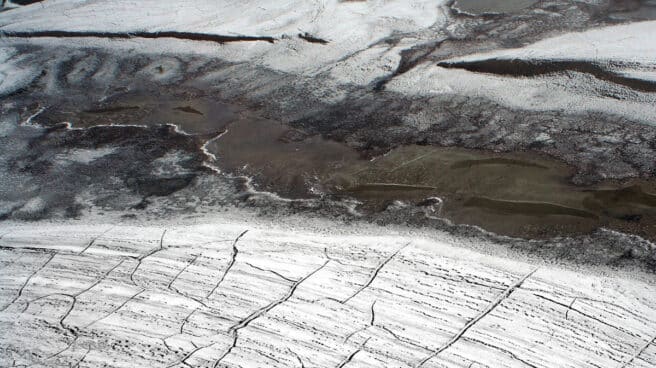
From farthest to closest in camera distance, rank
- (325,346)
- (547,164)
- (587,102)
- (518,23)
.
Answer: (518,23) < (587,102) < (547,164) < (325,346)

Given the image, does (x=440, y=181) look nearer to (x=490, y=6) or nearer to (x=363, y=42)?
(x=363, y=42)

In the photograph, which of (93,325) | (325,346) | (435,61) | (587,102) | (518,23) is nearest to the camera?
(325,346)

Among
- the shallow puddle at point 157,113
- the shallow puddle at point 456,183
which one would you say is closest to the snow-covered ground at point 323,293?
the shallow puddle at point 456,183

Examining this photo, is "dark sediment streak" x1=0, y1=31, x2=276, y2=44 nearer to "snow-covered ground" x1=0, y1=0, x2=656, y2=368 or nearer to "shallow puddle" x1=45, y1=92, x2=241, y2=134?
"shallow puddle" x1=45, y1=92, x2=241, y2=134

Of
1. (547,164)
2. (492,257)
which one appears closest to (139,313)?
(492,257)

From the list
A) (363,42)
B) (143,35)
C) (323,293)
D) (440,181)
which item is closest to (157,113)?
(143,35)

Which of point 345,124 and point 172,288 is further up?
point 345,124

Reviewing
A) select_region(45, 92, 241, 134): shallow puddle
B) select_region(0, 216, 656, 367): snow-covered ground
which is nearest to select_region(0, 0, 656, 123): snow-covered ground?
select_region(45, 92, 241, 134): shallow puddle

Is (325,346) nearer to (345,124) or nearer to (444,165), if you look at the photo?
(444,165)
